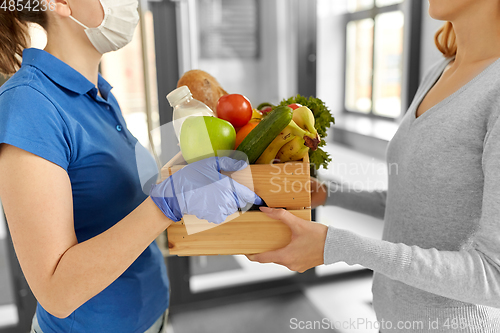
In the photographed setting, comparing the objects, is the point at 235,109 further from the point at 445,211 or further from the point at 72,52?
the point at 445,211

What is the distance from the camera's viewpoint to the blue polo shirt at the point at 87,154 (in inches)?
27.8

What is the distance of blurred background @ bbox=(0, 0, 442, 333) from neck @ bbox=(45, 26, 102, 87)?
954 mm

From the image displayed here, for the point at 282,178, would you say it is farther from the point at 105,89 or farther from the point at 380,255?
the point at 105,89

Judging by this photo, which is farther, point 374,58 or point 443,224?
point 374,58

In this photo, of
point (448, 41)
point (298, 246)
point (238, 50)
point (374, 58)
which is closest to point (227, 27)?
point (238, 50)

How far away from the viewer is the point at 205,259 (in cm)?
234

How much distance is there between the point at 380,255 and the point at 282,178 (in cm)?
Answer: 27

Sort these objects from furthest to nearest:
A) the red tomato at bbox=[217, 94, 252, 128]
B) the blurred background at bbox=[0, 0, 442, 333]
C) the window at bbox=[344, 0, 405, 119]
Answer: the window at bbox=[344, 0, 405, 119] < the blurred background at bbox=[0, 0, 442, 333] < the red tomato at bbox=[217, 94, 252, 128]

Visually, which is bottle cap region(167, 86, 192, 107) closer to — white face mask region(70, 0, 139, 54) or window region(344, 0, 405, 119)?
white face mask region(70, 0, 139, 54)

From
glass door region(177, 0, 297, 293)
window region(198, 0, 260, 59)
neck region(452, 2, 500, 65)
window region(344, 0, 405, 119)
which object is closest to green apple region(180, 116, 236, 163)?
neck region(452, 2, 500, 65)

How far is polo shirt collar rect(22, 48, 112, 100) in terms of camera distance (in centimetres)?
81

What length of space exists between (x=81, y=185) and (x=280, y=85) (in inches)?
66.2

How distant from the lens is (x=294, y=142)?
0.74m

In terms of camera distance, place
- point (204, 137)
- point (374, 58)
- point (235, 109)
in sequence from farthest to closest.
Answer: point (374, 58)
point (235, 109)
point (204, 137)
